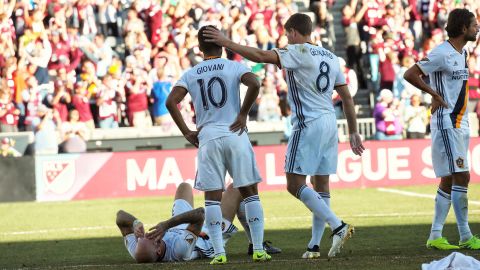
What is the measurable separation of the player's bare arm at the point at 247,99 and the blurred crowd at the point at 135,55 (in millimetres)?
14184

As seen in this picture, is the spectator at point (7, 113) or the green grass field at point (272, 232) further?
the spectator at point (7, 113)

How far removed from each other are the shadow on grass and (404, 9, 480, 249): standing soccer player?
509mm

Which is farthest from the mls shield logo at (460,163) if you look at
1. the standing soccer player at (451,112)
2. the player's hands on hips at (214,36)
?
the player's hands on hips at (214,36)

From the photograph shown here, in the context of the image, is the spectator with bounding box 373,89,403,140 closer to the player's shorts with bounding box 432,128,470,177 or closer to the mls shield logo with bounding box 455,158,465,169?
the player's shorts with bounding box 432,128,470,177

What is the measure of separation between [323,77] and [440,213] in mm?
2057

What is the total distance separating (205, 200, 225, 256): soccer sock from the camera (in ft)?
35.8

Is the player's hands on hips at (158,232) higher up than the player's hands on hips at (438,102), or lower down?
lower down

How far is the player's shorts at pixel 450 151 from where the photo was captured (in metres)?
11.9

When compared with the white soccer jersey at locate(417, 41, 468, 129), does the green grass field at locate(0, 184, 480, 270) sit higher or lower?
lower

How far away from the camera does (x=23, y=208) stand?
22.3m

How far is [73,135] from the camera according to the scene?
24875 millimetres

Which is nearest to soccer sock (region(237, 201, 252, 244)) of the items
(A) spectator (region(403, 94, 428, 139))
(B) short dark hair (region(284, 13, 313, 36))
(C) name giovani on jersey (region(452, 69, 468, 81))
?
(B) short dark hair (region(284, 13, 313, 36))

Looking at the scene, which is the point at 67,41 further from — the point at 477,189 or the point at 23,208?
the point at 477,189

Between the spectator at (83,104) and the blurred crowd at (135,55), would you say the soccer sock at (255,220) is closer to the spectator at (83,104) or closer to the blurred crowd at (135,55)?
the blurred crowd at (135,55)
